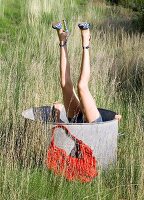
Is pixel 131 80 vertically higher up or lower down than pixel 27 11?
lower down

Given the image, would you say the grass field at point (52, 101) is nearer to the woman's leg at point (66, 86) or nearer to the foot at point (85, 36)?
the woman's leg at point (66, 86)

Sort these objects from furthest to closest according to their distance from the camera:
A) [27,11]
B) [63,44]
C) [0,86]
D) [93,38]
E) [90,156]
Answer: [27,11] < [93,38] < [0,86] < [63,44] < [90,156]

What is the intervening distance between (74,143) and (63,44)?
812 mm

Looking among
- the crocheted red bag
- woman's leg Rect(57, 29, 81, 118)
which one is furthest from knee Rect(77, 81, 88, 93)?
the crocheted red bag

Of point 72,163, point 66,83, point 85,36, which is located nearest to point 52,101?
point 66,83

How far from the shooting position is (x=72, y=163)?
3318 mm

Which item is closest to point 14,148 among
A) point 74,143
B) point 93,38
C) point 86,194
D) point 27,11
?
point 74,143

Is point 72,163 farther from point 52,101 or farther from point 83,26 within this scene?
point 52,101

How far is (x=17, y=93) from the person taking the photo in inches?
200

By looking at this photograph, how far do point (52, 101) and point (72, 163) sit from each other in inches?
60.6

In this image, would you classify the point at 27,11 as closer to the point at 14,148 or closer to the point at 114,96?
the point at 114,96

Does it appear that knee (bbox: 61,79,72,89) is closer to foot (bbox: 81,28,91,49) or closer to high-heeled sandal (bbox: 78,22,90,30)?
foot (bbox: 81,28,91,49)

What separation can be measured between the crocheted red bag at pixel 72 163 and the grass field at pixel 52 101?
50 millimetres

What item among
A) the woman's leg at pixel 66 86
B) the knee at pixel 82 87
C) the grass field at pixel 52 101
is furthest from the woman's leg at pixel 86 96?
the grass field at pixel 52 101
